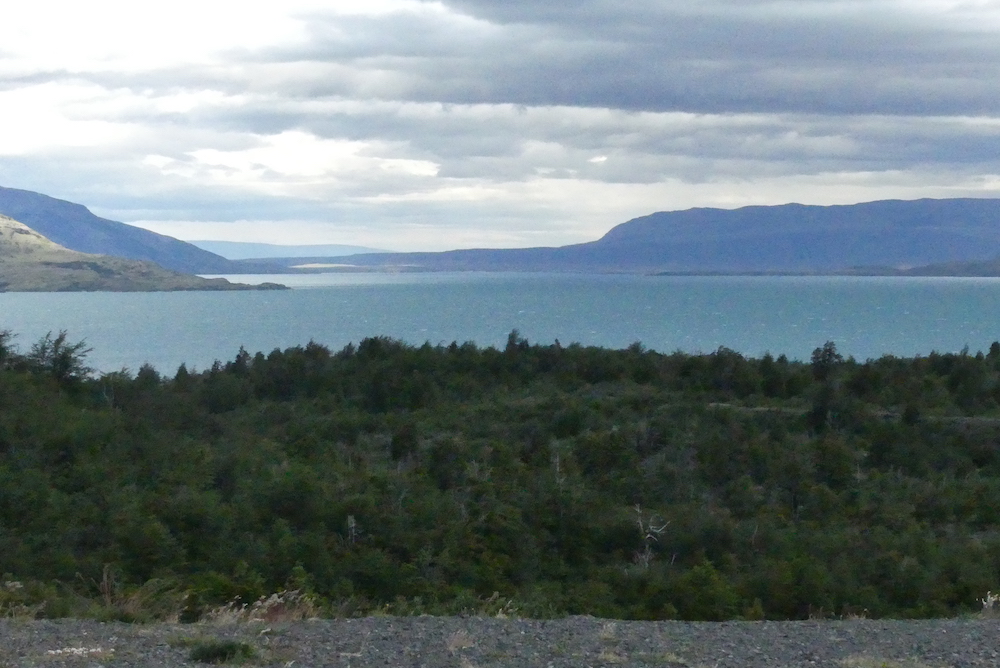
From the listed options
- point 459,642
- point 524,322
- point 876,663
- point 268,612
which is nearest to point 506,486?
point 268,612

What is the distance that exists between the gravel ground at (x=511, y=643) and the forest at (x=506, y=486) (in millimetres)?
1399

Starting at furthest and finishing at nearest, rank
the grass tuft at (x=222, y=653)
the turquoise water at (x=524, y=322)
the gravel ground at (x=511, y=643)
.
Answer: the turquoise water at (x=524, y=322) → the gravel ground at (x=511, y=643) → the grass tuft at (x=222, y=653)

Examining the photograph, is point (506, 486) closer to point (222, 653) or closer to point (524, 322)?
point (222, 653)

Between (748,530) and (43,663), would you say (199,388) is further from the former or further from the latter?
(43,663)

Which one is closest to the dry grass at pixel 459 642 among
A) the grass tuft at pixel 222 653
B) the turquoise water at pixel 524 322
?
Result: the grass tuft at pixel 222 653

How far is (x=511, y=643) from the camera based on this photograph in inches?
321

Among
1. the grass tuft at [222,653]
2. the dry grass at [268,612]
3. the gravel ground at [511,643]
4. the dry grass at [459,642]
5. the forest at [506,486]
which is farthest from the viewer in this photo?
the forest at [506,486]

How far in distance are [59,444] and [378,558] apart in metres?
8.15

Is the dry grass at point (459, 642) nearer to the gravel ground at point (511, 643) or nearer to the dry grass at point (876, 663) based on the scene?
the gravel ground at point (511, 643)

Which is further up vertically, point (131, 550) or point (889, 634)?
point (889, 634)

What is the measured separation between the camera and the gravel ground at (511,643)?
7.48 m

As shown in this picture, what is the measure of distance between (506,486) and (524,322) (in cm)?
8030

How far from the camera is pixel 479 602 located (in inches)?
472

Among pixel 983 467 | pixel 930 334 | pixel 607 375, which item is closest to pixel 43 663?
pixel 983 467
